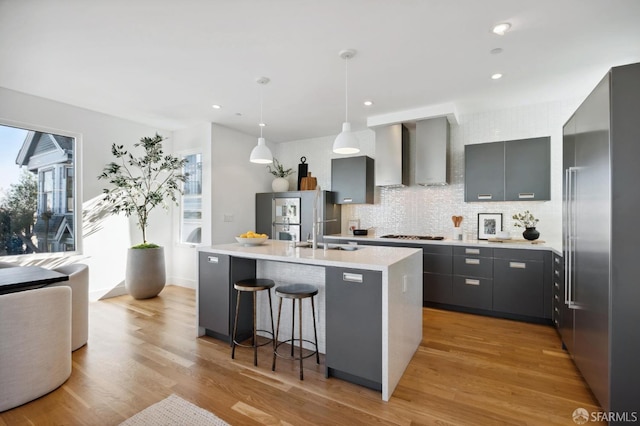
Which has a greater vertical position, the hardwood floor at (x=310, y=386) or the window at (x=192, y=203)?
the window at (x=192, y=203)

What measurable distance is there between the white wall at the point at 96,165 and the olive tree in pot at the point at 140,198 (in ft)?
0.54

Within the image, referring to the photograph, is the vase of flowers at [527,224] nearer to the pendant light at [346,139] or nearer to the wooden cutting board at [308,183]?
the pendant light at [346,139]

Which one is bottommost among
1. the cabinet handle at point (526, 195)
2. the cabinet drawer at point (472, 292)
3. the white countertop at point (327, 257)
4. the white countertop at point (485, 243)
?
the cabinet drawer at point (472, 292)

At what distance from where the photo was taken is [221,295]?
286 cm

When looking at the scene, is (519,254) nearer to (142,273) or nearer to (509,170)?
(509,170)

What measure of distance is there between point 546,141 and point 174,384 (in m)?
4.61

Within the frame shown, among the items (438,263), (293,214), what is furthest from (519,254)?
(293,214)

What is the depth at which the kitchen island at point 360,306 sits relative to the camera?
2.06 metres

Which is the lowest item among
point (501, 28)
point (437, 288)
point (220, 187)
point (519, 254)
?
point (437, 288)

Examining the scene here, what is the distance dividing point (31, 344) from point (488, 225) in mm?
4886

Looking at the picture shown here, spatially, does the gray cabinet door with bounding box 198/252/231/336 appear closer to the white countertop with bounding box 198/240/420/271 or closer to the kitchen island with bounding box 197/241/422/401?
the kitchen island with bounding box 197/241/422/401

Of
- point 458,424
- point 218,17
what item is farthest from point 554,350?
point 218,17

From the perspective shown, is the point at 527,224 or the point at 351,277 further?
the point at 527,224

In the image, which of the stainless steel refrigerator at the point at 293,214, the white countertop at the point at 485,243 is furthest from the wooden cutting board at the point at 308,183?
the white countertop at the point at 485,243
